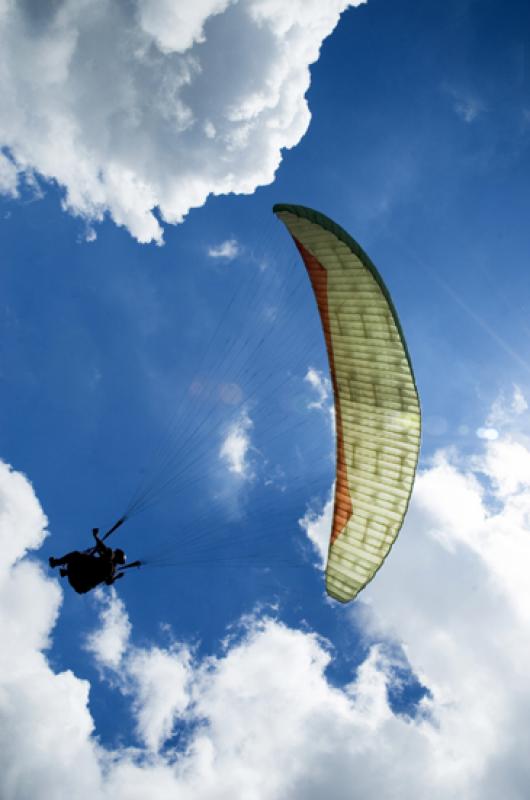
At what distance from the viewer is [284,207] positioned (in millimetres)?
12320

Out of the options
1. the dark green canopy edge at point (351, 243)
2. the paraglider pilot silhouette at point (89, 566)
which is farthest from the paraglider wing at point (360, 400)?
the paraglider pilot silhouette at point (89, 566)

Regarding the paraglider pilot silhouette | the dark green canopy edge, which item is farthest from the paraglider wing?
the paraglider pilot silhouette

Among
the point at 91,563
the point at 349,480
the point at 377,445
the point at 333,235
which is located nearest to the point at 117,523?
the point at 91,563

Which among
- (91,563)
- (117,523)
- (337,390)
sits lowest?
(91,563)

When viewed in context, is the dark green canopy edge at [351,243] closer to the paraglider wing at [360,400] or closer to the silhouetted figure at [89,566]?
the paraglider wing at [360,400]

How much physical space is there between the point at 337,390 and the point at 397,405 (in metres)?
1.80

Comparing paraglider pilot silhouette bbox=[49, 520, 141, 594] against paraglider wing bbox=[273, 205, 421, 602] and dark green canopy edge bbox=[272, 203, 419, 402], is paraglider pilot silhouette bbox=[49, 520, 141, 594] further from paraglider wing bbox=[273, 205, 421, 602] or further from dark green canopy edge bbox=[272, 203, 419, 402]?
dark green canopy edge bbox=[272, 203, 419, 402]

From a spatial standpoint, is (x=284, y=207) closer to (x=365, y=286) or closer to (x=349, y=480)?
(x=365, y=286)

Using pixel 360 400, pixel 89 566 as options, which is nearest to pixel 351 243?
pixel 360 400

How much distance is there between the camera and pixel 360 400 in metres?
12.6

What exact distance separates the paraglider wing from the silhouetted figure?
17.2ft

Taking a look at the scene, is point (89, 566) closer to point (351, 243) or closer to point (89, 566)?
point (89, 566)

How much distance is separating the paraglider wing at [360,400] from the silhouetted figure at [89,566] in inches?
207

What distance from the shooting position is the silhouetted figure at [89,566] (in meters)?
12.4
